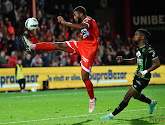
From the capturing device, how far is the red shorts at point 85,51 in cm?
930

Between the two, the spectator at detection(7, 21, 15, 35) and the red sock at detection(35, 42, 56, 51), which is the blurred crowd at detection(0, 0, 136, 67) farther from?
the red sock at detection(35, 42, 56, 51)

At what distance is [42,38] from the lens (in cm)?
2041

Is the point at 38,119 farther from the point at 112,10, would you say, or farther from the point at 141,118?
the point at 112,10

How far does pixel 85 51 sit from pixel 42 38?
37.2ft

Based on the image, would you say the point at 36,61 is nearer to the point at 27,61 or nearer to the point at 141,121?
the point at 27,61

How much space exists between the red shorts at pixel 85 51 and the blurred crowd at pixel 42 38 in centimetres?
929

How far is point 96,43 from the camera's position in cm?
946

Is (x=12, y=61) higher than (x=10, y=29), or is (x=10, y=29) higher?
(x=10, y=29)

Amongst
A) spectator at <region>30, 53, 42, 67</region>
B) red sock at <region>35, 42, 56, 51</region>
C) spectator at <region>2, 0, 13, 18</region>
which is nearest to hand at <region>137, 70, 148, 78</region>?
red sock at <region>35, 42, 56, 51</region>

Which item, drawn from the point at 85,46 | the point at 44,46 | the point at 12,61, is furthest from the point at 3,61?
the point at 85,46

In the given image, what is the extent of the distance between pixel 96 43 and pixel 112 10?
22.3 metres

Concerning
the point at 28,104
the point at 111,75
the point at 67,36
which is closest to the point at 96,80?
the point at 111,75

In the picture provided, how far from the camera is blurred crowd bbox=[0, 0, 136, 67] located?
19.1 m

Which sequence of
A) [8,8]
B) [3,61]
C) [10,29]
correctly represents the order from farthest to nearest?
[8,8] → [10,29] → [3,61]
